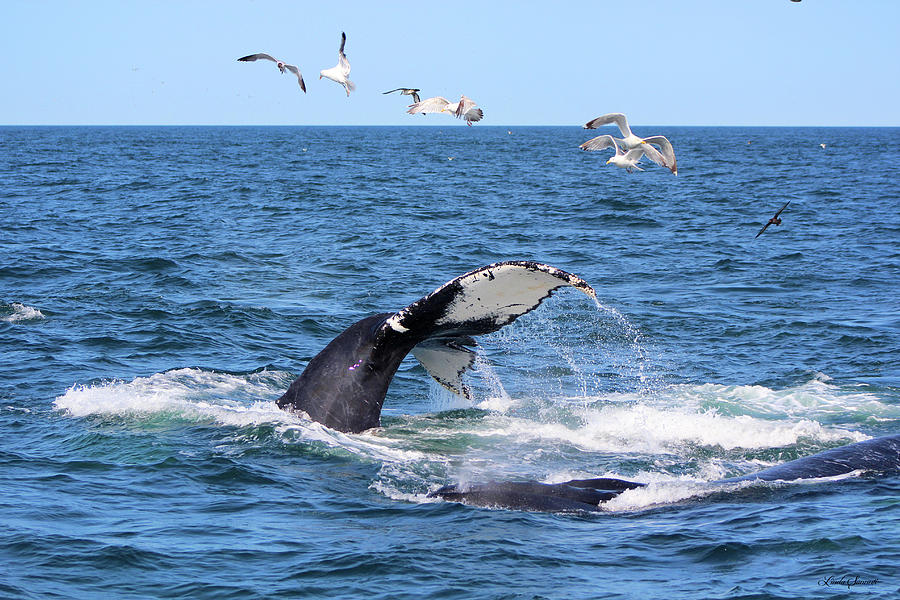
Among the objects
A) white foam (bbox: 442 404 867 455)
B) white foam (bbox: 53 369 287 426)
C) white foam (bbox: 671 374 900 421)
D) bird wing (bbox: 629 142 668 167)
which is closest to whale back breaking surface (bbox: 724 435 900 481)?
white foam (bbox: 442 404 867 455)

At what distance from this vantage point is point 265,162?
7150 centimetres

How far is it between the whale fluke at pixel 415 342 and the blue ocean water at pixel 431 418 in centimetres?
49

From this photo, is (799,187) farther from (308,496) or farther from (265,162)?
(308,496)

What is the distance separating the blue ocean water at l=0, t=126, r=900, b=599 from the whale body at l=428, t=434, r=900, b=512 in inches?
5.9

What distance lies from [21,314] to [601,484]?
11.3m

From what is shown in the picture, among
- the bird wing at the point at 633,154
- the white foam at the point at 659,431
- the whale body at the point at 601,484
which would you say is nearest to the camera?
the whale body at the point at 601,484

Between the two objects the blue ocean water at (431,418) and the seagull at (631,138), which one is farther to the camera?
the seagull at (631,138)

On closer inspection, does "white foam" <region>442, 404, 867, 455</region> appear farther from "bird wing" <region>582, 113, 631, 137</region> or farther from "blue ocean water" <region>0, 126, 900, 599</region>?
"bird wing" <region>582, 113, 631, 137</region>

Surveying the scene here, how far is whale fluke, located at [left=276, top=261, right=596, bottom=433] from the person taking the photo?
24.1 feet
